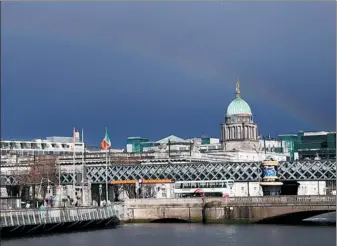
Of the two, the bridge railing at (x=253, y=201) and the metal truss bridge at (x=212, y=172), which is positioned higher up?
the metal truss bridge at (x=212, y=172)

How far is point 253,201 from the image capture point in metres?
103

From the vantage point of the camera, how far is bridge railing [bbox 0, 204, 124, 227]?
265 ft

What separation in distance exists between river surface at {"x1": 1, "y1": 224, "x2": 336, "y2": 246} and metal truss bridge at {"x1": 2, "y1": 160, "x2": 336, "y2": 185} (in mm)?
33214

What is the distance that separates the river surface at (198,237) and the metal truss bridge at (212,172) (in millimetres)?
33214

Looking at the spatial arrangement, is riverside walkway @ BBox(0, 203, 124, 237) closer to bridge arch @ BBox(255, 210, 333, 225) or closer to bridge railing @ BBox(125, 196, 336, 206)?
bridge railing @ BBox(125, 196, 336, 206)

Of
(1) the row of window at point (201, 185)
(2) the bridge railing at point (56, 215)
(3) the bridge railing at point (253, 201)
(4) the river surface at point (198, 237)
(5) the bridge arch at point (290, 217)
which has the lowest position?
(4) the river surface at point (198, 237)

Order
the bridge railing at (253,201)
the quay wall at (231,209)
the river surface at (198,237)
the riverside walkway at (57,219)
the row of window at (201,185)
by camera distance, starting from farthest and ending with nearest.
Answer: the row of window at (201,185), the quay wall at (231,209), the bridge railing at (253,201), the riverside walkway at (57,219), the river surface at (198,237)

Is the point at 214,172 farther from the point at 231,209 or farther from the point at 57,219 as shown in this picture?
the point at 57,219

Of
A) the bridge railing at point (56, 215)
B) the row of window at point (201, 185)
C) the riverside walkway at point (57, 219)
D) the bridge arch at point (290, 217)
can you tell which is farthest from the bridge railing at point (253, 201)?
the row of window at point (201, 185)

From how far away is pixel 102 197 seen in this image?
453ft

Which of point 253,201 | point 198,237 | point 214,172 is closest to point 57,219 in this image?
point 198,237

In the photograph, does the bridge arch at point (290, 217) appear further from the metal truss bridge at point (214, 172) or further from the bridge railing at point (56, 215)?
the metal truss bridge at point (214, 172)

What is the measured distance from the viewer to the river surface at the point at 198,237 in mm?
73000

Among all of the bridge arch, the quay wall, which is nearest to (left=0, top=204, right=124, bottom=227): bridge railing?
the quay wall
